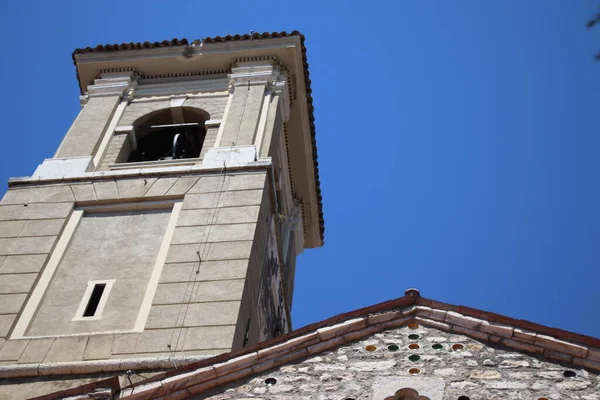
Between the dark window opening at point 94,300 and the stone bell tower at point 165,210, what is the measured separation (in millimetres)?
18

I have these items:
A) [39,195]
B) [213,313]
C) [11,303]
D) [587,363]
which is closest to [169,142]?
[39,195]

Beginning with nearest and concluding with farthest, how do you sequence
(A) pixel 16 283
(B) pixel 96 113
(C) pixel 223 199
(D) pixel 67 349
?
(D) pixel 67 349
(A) pixel 16 283
(C) pixel 223 199
(B) pixel 96 113

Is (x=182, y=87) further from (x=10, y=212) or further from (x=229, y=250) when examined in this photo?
(x=229, y=250)

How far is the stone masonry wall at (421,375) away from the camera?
7656 mm

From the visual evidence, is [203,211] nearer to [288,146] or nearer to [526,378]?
[288,146]

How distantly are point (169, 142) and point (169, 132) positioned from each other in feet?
0.62

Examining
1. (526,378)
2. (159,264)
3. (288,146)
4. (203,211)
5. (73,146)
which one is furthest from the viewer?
(288,146)

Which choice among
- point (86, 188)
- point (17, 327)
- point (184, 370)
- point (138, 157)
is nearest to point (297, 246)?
point (138, 157)

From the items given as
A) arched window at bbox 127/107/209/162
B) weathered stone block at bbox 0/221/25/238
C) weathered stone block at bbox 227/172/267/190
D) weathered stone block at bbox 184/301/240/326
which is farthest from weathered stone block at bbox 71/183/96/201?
weathered stone block at bbox 184/301/240/326

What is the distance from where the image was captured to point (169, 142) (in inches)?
717

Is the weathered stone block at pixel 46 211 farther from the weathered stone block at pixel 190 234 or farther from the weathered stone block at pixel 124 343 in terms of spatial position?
the weathered stone block at pixel 124 343

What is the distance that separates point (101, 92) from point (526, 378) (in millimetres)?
12393

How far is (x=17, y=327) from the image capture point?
1284 centimetres

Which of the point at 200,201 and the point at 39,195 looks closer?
the point at 200,201
